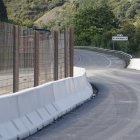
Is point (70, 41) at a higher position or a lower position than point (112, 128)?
higher

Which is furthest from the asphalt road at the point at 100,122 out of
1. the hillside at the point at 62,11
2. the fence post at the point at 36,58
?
the hillside at the point at 62,11

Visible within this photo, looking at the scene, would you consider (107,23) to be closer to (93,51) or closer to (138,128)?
(93,51)

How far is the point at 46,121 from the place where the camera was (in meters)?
14.2

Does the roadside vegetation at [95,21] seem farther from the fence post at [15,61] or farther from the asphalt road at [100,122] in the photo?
the fence post at [15,61]

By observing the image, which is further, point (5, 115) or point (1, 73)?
point (1, 73)

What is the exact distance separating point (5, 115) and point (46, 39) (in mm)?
6830

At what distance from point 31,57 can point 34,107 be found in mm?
2519

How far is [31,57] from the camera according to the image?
1606 cm

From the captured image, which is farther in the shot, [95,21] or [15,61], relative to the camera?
[95,21]

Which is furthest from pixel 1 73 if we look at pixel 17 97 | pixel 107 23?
pixel 107 23

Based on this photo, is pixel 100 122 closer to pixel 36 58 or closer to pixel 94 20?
pixel 36 58

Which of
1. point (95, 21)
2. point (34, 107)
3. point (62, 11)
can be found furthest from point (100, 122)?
point (62, 11)

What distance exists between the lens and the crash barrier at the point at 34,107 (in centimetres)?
1174

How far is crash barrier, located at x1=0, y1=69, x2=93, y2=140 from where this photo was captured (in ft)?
38.5
